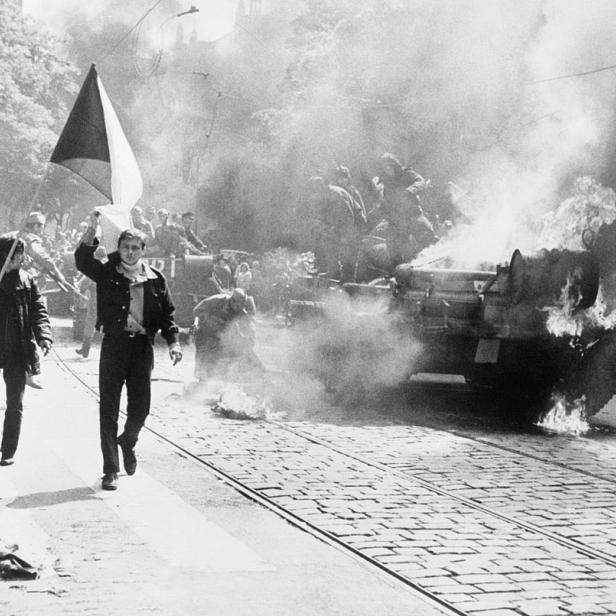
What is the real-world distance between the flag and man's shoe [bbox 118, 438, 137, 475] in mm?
1655

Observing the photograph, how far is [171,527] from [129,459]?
160 cm

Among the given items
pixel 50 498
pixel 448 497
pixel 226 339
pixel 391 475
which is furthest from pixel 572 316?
pixel 50 498

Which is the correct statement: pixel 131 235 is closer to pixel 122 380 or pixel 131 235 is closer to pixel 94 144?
pixel 94 144

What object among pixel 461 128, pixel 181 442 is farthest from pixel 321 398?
pixel 461 128

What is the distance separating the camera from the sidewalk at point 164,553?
16.0 ft

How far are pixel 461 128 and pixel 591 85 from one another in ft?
45.0

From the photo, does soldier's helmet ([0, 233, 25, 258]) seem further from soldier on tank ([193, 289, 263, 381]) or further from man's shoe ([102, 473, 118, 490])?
soldier on tank ([193, 289, 263, 381])

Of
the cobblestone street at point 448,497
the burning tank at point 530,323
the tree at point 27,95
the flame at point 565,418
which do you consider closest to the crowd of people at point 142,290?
the cobblestone street at point 448,497

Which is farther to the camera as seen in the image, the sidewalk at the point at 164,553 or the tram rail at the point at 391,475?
the tram rail at the point at 391,475

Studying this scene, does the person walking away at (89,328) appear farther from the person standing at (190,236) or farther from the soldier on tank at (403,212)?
the person standing at (190,236)

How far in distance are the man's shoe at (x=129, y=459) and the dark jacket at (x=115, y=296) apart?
29.5 inches

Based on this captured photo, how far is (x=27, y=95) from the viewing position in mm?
48031

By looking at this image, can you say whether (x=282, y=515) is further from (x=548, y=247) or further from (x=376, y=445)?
(x=548, y=247)

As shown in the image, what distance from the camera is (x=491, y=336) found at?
41.2 feet
